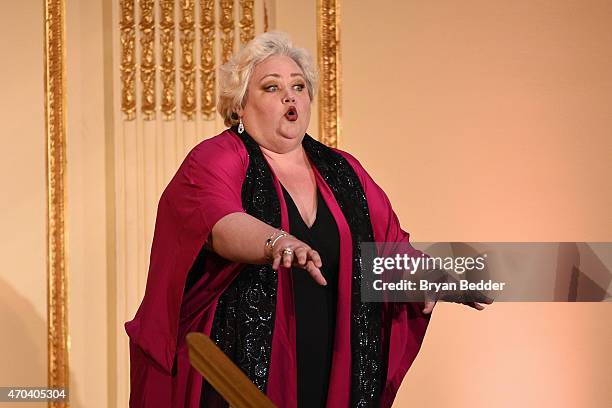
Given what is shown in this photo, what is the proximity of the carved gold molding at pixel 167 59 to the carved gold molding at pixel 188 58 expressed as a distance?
0.03m

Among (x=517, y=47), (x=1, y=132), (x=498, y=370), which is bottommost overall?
(x=498, y=370)

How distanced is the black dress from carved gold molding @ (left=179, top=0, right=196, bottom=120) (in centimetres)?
161

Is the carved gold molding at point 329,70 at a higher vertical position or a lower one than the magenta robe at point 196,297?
higher

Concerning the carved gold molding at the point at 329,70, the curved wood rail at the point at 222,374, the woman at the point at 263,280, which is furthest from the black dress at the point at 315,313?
the carved gold molding at the point at 329,70

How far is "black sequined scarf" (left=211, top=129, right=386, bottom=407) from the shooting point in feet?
7.10

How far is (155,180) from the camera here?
374 centimetres

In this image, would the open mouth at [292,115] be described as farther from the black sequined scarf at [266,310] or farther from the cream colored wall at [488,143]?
the cream colored wall at [488,143]

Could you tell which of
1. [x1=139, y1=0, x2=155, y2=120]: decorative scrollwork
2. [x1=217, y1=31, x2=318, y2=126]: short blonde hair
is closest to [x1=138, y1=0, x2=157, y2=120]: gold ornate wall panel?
[x1=139, y1=0, x2=155, y2=120]: decorative scrollwork

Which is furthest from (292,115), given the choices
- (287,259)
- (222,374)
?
(222,374)

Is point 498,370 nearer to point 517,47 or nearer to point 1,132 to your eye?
point 517,47

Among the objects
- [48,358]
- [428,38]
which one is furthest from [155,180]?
[428,38]

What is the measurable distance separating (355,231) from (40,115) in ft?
5.84

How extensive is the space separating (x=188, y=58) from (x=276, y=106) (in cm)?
154

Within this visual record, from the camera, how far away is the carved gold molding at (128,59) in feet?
12.3
